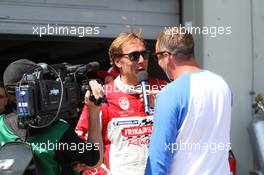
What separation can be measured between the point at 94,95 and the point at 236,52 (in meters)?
3.21

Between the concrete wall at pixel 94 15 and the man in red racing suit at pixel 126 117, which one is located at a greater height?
the concrete wall at pixel 94 15

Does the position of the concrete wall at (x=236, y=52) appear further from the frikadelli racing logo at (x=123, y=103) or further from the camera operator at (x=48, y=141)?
the camera operator at (x=48, y=141)

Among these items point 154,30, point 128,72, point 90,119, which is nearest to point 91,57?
point 154,30

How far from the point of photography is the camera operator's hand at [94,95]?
2.23m

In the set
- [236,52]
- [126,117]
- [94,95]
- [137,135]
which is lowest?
[137,135]

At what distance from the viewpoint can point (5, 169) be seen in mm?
2014

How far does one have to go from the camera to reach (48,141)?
2119 millimetres

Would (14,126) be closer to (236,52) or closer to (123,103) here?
(123,103)

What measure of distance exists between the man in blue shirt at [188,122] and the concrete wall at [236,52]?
257cm

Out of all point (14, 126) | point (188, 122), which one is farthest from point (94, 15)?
point (14, 126)

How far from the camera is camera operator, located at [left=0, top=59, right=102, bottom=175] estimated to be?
2.12 m

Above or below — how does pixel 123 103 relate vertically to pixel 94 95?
below

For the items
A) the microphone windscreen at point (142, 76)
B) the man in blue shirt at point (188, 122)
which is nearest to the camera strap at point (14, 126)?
the man in blue shirt at point (188, 122)

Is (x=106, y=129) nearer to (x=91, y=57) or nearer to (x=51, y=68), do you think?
(x=51, y=68)
